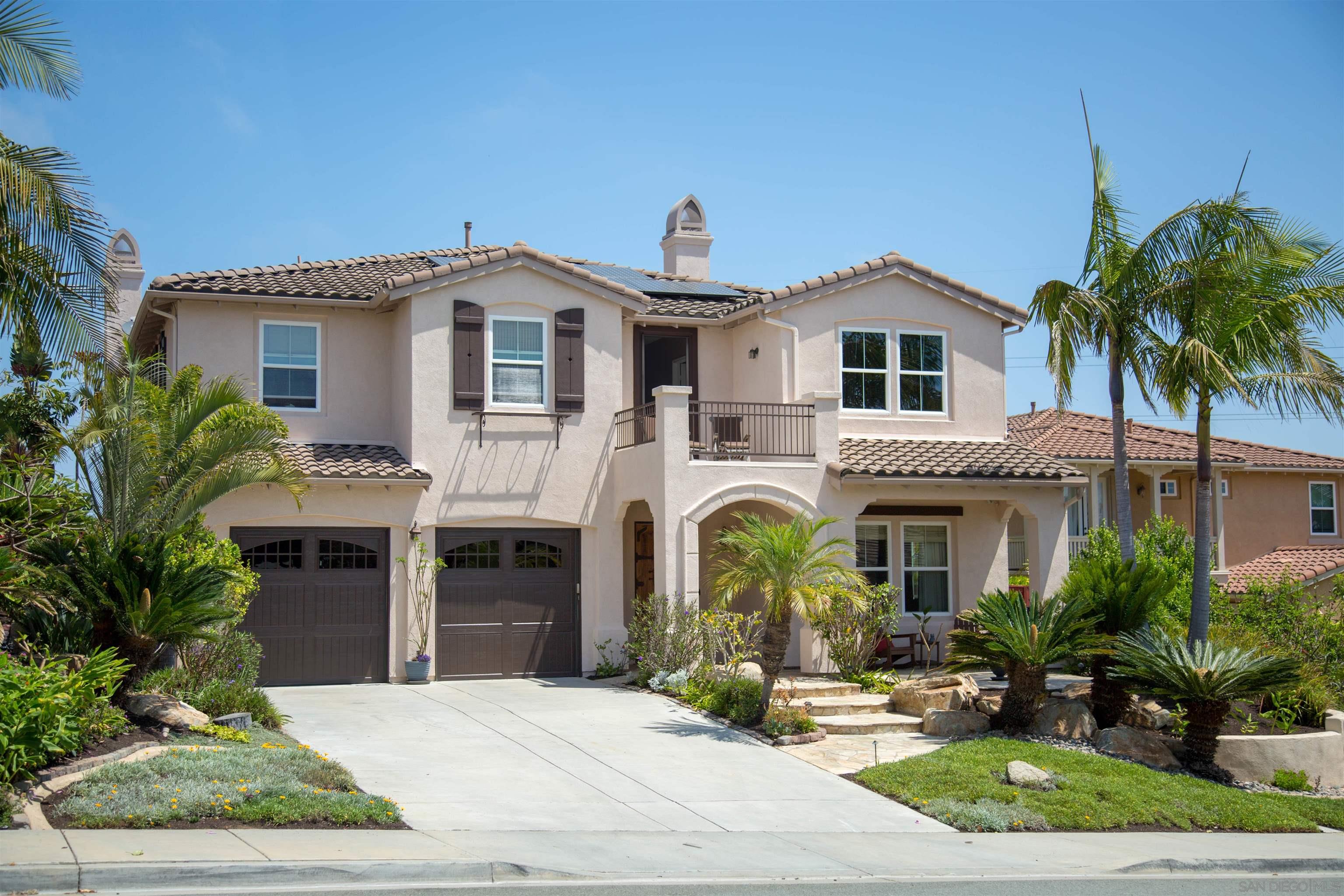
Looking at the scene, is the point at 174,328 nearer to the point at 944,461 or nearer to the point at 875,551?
the point at 875,551

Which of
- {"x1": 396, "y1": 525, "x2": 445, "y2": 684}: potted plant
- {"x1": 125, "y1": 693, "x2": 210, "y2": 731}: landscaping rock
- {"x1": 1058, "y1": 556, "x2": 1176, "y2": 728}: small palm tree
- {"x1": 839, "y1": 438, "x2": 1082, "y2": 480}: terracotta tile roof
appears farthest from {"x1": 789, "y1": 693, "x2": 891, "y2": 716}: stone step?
{"x1": 125, "y1": 693, "x2": 210, "y2": 731}: landscaping rock

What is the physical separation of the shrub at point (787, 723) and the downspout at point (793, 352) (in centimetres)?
694

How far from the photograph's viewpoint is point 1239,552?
30.9 metres

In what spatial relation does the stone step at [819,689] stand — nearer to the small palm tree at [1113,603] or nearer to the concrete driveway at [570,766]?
the concrete driveway at [570,766]

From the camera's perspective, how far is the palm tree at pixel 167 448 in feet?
46.5

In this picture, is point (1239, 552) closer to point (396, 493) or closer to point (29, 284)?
point (396, 493)

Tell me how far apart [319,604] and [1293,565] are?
2137 cm

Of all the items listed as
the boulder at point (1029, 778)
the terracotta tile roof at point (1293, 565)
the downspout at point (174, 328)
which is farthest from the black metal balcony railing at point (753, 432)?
the terracotta tile roof at point (1293, 565)

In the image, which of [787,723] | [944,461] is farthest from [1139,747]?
[944,461]

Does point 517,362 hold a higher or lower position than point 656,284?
lower

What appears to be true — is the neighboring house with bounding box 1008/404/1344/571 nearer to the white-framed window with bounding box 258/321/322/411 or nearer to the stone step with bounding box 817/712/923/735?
the stone step with bounding box 817/712/923/735

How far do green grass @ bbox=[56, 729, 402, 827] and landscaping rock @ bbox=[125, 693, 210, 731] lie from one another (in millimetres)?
1033

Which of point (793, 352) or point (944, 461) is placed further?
point (793, 352)

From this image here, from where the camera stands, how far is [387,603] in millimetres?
19875
